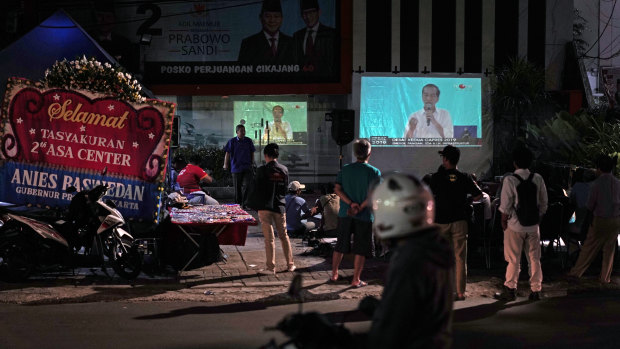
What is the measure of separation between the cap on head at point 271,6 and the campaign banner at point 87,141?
13.1m

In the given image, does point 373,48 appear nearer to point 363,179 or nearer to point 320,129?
point 320,129

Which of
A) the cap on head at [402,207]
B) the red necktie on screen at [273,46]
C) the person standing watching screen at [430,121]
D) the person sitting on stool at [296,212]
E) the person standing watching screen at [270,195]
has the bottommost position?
the person sitting on stool at [296,212]

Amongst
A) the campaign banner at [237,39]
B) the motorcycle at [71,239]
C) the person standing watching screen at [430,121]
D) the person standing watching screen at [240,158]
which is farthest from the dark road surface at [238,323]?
the campaign banner at [237,39]

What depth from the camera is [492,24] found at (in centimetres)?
2330

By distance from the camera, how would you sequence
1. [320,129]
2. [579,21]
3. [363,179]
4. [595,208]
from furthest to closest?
[579,21] → [320,129] → [595,208] → [363,179]

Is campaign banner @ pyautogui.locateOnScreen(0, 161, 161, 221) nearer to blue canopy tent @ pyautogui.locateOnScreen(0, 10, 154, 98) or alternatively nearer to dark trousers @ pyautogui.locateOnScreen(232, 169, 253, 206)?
blue canopy tent @ pyautogui.locateOnScreen(0, 10, 154, 98)

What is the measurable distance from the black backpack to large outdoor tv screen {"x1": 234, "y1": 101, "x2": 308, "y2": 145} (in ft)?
50.0

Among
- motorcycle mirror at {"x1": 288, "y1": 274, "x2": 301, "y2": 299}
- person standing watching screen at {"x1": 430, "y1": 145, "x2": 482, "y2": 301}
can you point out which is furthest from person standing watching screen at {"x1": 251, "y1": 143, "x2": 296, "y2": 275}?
motorcycle mirror at {"x1": 288, "y1": 274, "x2": 301, "y2": 299}

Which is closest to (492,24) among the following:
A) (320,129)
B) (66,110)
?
(320,129)

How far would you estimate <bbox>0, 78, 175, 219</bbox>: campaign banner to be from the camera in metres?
10.5

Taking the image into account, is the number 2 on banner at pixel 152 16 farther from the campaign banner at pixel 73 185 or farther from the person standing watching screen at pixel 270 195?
the person standing watching screen at pixel 270 195

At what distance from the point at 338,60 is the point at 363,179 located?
46.4ft

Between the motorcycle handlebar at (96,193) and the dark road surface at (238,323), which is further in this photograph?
the motorcycle handlebar at (96,193)

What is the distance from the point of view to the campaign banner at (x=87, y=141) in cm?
1048
